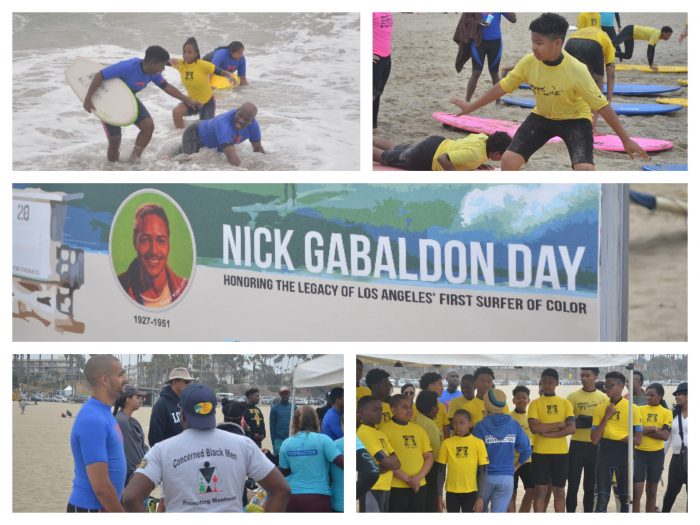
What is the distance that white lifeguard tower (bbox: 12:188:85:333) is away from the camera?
588cm

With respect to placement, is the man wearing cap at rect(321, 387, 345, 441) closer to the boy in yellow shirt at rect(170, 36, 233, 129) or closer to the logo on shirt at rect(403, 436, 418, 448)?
the logo on shirt at rect(403, 436, 418, 448)

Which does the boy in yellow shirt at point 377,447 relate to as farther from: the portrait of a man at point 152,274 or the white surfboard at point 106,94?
the white surfboard at point 106,94

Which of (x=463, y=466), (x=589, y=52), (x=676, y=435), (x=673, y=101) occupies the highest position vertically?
(x=589, y=52)

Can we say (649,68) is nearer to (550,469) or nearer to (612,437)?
(612,437)

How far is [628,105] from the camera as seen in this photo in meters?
5.79

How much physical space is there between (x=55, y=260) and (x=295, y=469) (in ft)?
7.07

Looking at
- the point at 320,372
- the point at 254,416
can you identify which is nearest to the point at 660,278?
the point at 320,372

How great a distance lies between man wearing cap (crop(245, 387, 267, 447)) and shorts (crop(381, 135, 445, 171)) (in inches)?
61.4

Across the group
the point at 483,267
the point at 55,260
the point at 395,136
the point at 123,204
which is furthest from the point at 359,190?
the point at 55,260

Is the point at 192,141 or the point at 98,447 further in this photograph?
the point at 192,141

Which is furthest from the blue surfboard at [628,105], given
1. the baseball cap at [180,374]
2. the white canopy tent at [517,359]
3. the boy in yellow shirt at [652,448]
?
the baseball cap at [180,374]

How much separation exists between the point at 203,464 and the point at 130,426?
1.41 metres

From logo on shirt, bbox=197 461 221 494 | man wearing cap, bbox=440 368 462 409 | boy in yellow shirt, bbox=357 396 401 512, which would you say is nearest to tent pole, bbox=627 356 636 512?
man wearing cap, bbox=440 368 462 409
